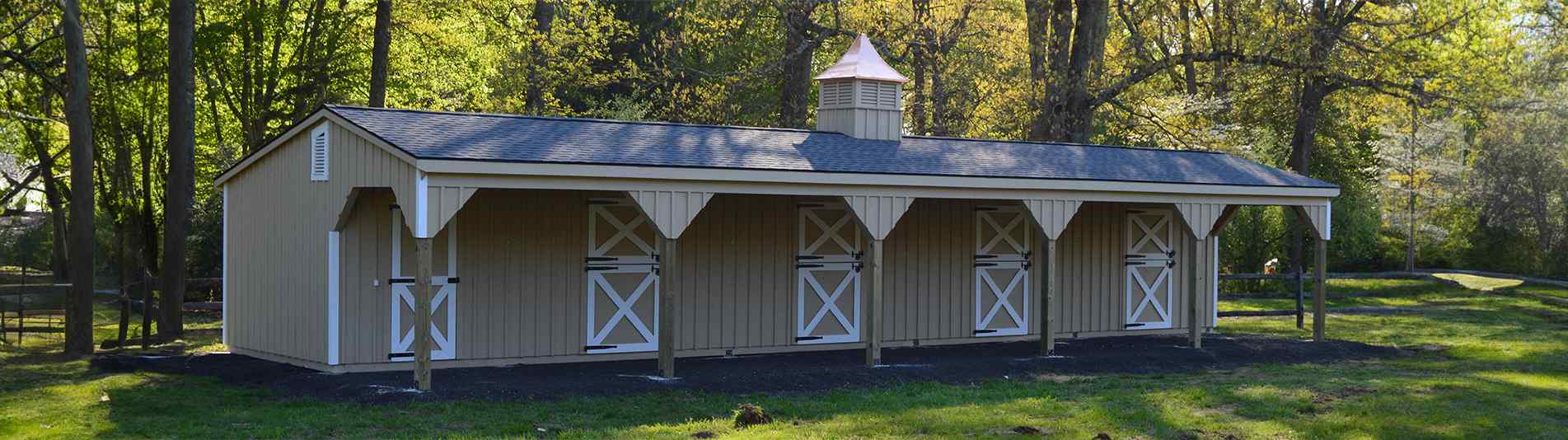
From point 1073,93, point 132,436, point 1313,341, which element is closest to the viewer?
point 132,436

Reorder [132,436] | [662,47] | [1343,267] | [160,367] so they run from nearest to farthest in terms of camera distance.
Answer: [132,436]
[160,367]
[662,47]
[1343,267]

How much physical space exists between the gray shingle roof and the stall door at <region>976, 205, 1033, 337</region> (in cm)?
86

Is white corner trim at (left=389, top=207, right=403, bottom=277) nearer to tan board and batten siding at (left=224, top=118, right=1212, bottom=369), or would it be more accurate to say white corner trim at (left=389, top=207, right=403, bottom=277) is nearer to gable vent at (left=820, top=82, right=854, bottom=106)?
tan board and batten siding at (left=224, top=118, right=1212, bottom=369)

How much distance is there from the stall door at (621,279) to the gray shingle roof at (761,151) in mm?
891

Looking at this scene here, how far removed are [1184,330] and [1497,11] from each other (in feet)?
42.2

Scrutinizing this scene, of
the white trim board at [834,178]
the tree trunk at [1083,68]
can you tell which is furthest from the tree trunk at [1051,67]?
the white trim board at [834,178]

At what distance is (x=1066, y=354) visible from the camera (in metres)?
15.2

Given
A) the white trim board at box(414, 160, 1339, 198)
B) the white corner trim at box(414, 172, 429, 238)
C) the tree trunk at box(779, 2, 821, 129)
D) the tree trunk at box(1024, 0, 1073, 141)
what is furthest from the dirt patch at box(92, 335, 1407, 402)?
the tree trunk at box(779, 2, 821, 129)

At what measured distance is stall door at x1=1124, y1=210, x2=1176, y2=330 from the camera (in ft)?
57.8

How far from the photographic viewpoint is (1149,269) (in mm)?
17812

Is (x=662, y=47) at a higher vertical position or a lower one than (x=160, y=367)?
higher

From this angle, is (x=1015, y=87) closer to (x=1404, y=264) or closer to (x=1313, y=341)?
(x=1313, y=341)

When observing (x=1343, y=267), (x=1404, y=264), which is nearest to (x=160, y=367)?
(x=1343, y=267)

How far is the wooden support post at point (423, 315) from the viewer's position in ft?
36.6
